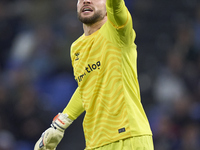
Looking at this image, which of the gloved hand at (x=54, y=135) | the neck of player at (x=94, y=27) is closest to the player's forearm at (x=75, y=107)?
the gloved hand at (x=54, y=135)

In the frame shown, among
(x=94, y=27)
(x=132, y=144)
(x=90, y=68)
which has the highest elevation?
(x=94, y=27)

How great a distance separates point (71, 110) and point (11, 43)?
4783 millimetres

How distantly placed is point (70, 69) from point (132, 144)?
4816 millimetres

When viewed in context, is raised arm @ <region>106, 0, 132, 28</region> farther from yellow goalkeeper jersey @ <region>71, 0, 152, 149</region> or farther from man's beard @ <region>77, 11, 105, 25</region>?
man's beard @ <region>77, 11, 105, 25</region>

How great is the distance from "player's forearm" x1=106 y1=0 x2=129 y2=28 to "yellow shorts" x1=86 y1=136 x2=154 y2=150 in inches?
38.0

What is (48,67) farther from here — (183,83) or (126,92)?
(126,92)

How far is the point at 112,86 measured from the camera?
3.75m

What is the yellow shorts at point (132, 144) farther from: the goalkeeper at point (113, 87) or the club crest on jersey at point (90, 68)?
the club crest on jersey at point (90, 68)

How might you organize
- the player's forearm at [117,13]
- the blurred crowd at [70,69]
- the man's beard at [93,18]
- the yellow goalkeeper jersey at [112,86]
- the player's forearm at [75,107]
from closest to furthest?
1. the player's forearm at [117,13]
2. the yellow goalkeeper jersey at [112,86]
3. the man's beard at [93,18]
4. the player's forearm at [75,107]
5. the blurred crowd at [70,69]

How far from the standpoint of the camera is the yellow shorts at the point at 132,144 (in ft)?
11.9

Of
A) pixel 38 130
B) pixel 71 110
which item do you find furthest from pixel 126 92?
pixel 38 130

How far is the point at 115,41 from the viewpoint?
12.4ft

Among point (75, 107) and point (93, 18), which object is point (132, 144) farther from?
point (93, 18)

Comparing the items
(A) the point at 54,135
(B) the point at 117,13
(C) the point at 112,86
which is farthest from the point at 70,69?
(B) the point at 117,13
